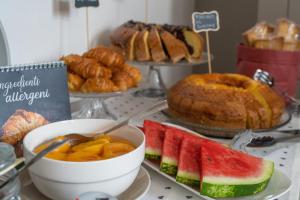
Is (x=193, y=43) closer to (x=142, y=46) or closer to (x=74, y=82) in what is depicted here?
(x=142, y=46)

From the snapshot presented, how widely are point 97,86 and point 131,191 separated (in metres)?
0.37

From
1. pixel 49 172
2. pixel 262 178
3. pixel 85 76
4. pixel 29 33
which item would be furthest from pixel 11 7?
pixel 262 178

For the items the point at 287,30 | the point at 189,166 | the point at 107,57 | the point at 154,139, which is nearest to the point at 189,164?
the point at 189,166

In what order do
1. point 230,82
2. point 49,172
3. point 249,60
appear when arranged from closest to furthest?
1. point 49,172
2. point 230,82
3. point 249,60

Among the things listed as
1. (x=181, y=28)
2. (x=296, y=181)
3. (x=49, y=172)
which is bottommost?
(x=296, y=181)

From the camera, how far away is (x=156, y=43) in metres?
1.21

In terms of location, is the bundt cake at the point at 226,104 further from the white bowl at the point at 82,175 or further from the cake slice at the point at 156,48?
the white bowl at the point at 82,175

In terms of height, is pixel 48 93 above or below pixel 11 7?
below

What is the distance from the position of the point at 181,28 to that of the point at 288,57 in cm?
35

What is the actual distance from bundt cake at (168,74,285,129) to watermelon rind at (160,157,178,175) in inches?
11.0

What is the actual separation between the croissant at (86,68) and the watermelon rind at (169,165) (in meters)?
0.35

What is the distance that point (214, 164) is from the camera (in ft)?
2.11

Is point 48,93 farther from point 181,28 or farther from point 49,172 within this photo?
point 181,28

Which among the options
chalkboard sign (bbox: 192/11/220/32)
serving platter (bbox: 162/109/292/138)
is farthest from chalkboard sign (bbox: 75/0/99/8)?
serving platter (bbox: 162/109/292/138)
